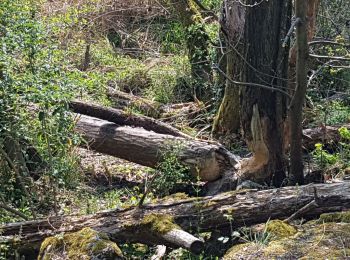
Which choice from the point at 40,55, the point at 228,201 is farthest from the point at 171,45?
the point at 228,201

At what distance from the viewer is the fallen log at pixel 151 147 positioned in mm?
6418

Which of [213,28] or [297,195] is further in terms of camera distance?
[213,28]

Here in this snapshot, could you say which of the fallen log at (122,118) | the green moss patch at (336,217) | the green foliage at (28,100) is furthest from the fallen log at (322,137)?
the green foliage at (28,100)

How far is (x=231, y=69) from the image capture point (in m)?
7.20

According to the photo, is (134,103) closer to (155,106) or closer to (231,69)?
(155,106)

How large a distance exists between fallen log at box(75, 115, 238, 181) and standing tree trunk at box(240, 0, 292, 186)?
1.79ft

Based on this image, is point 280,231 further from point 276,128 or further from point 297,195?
point 276,128

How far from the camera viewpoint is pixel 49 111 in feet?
18.9

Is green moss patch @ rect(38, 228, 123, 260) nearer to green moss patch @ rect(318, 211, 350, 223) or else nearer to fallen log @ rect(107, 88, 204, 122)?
green moss patch @ rect(318, 211, 350, 223)

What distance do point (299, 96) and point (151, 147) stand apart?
206 cm

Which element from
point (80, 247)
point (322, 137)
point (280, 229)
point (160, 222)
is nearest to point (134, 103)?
point (322, 137)

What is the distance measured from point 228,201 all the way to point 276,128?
1.48m

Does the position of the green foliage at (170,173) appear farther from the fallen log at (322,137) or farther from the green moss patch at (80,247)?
the green moss patch at (80,247)

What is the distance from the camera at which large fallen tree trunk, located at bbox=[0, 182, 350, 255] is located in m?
4.64
